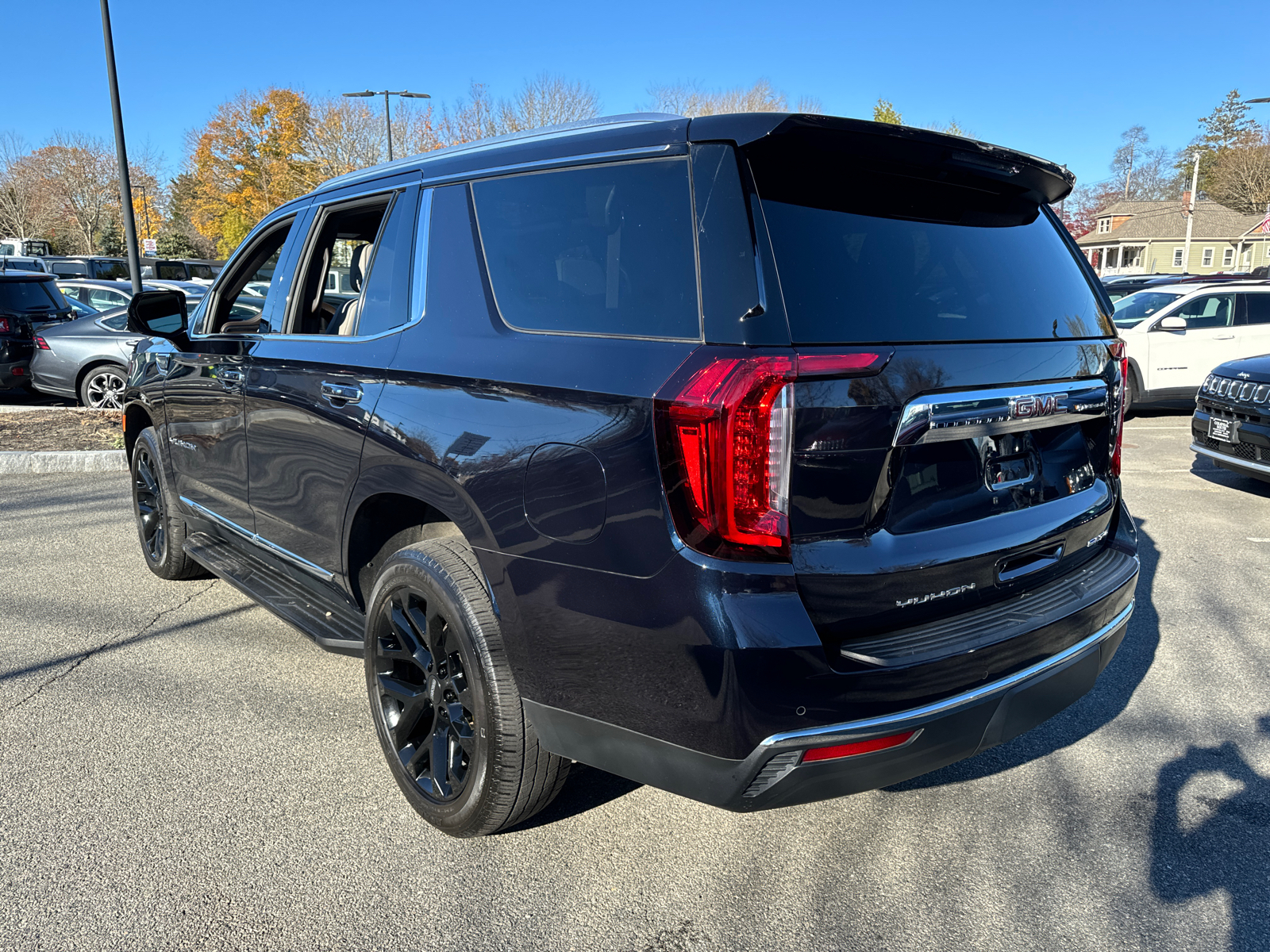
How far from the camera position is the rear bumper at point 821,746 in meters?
2.00

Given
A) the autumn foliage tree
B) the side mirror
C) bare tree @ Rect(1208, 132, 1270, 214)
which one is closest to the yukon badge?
the side mirror

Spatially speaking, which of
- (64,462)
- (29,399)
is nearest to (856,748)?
(64,462)

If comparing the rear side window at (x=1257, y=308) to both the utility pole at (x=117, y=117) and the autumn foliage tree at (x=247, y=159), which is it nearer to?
the utility pole at (x=117, y=117)

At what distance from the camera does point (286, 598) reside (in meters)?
3.56

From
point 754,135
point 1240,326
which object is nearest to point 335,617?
point 754,135

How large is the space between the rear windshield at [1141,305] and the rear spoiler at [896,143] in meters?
10.4

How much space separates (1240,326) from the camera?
1149cm

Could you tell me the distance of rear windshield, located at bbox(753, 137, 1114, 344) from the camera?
2059 mm

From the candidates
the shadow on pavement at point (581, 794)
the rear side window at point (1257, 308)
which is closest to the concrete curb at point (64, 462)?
the shadow on pavement at point (581, 794)

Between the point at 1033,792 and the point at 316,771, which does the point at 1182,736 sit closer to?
the point at 1033,792

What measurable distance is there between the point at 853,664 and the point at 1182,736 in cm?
213

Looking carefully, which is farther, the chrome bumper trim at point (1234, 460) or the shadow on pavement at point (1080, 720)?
the chrome bumper trim at point (1234, 460)

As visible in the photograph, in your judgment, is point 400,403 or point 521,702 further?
point 400,403

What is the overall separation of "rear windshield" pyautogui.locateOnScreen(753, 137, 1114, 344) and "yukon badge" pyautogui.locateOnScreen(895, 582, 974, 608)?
0.60 m
